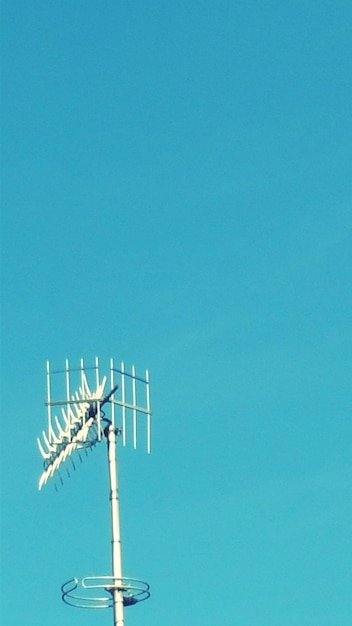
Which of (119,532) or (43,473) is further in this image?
(43,473)

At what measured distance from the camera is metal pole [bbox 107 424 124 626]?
37031 millimetres

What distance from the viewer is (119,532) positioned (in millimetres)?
37719

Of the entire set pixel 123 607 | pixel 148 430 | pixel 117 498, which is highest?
pixel 148 430

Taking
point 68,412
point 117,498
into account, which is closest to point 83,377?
point 68,412

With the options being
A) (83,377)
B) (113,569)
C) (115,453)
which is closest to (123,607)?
(113,569)

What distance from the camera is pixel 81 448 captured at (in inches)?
1572

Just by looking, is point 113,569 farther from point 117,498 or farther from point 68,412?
point 68,412

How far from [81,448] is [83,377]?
2.12 m

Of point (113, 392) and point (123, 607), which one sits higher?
point (113, 392)

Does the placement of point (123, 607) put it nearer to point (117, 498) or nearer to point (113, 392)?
point (117, 498)

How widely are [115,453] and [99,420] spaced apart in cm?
107

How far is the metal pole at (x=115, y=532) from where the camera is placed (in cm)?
3703

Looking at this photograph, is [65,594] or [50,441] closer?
[65,594]

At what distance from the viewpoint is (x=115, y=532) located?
3766 centimetres
